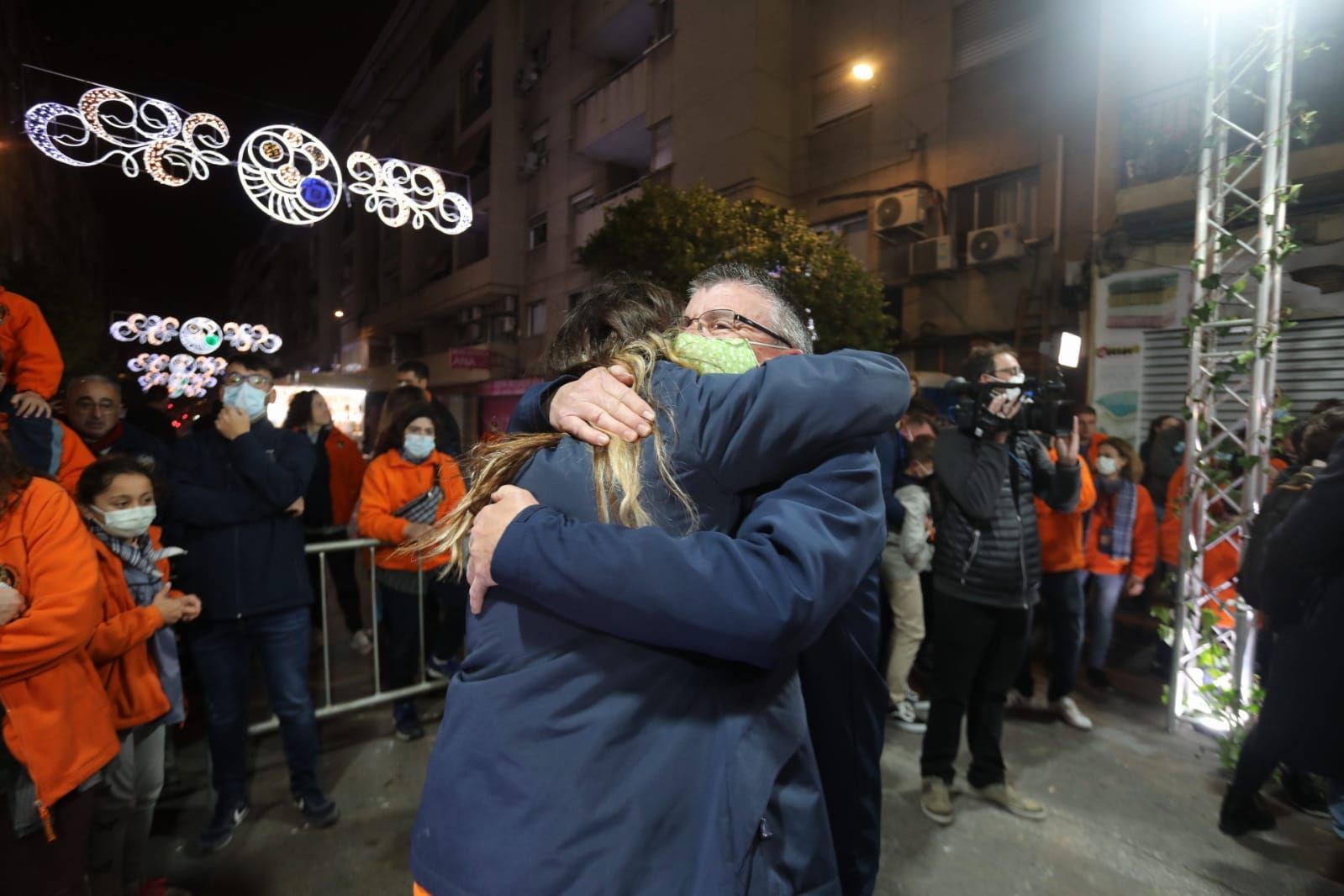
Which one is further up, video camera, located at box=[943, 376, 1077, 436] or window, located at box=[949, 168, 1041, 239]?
window, located at box=[949, 168, 1041, 239]

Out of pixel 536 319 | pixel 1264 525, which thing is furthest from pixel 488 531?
pixel 536 319

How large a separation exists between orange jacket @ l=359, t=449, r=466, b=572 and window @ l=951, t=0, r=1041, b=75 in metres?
11.9

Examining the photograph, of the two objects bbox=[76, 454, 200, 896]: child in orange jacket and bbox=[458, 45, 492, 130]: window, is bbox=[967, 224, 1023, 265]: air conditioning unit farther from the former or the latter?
bbox=[458, 45, 492, 130]: window

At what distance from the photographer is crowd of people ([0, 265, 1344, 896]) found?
108 centimetres

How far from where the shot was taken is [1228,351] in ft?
14.2

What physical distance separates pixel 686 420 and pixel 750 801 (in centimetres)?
63

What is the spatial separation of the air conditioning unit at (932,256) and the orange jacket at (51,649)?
12.3 m

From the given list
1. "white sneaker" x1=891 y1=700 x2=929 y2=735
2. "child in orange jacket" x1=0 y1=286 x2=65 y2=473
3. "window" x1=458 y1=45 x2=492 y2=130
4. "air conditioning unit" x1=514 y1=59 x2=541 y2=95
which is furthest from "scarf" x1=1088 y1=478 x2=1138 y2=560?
"window" x1=458 y1=45 x2=492 y2=130

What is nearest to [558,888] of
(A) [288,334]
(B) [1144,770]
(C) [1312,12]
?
(B) [1144,770]

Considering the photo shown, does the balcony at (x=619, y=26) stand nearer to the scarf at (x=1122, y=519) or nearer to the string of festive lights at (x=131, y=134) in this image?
the string of festive lights at (x=131, y=134)

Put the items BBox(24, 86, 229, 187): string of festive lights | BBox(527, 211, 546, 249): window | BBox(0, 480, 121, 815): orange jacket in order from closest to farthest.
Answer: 1. BBox(0, 480, 121, 815): orange jacket
2. BBox(24, 86, 229, 187): string of festive lights
3. BBox(527, 211, 546, 249): window

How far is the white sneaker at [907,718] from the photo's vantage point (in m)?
4.37

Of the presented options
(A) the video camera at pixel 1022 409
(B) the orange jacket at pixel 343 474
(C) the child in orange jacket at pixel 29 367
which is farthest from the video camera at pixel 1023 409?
(B) the orange jacket at pixel 343 474

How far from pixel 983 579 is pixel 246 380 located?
3630mm
